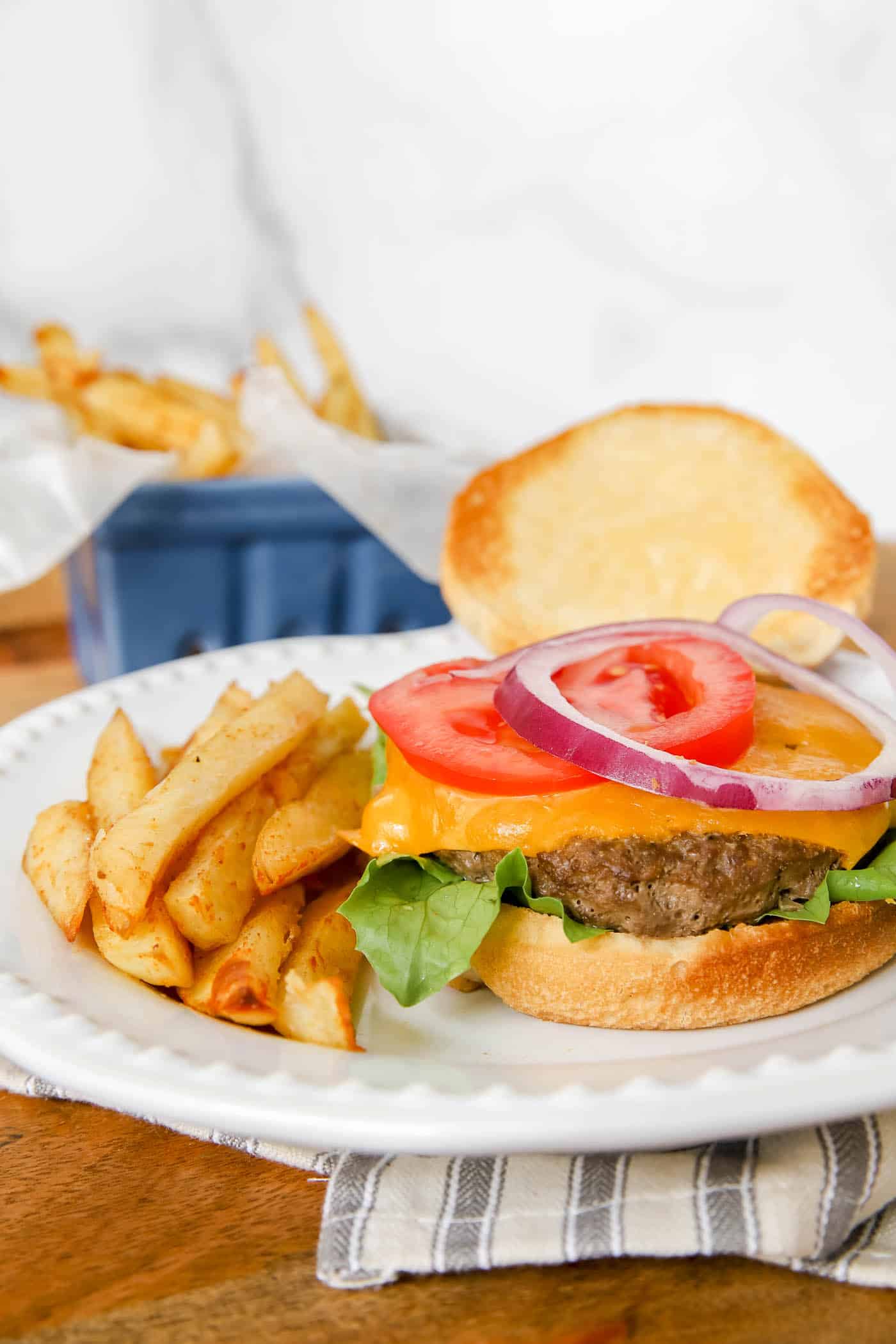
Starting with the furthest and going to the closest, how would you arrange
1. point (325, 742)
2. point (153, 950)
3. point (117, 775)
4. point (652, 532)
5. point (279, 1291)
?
1. point (652, 532)
2. point (325, 742)
3. point (117, 775)
4. point (153, 950)
5. point (279, 1291)

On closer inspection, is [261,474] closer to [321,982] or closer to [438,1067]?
[321,982]

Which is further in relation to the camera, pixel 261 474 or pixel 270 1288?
pixel 261 474

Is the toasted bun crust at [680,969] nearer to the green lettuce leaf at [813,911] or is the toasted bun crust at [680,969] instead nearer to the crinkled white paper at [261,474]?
the green lettuce leaf at [813,911]

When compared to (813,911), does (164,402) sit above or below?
above

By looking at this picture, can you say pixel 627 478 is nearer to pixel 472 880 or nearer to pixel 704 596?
pixel 704 596

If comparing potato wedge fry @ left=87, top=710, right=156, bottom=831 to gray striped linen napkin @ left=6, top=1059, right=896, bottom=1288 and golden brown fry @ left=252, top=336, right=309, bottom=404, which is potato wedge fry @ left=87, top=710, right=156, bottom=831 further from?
golden brown fry @ left=252, top=336, right=309, bottom=404

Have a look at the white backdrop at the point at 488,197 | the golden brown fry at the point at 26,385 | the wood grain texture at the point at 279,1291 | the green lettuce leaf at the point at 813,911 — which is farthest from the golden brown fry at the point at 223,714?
the white backdrop at the point at 488,197

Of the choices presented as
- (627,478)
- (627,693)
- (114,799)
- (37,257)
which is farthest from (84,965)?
(37,257)

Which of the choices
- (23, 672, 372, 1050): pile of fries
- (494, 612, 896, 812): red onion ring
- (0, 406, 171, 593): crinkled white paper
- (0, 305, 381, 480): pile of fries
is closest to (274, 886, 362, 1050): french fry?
(23, 672, 372, 1050): pile of fries

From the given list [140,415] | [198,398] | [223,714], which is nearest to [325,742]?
[223,714]
